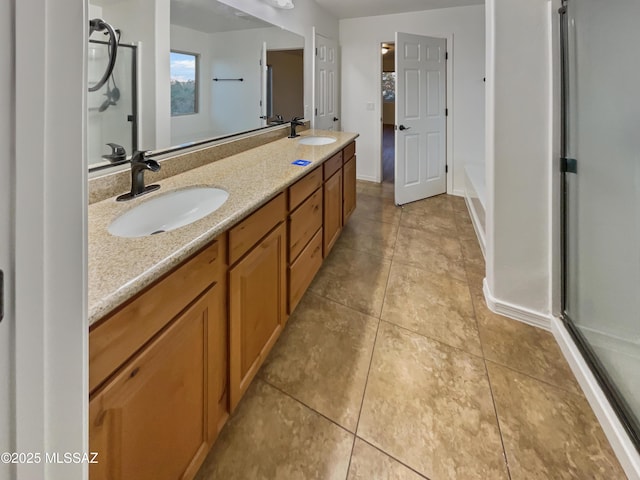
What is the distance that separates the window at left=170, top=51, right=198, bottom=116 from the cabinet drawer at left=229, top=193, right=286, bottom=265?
0.79 m

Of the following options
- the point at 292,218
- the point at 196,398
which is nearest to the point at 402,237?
the point at 292,218

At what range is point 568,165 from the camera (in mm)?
1718

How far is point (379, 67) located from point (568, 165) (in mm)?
3672

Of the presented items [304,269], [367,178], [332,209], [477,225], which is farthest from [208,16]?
[367,178]

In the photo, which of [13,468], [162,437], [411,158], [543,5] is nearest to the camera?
[13,468]

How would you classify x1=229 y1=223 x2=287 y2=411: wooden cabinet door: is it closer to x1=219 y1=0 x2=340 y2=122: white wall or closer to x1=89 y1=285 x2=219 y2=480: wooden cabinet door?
x1=89 y1=285 x2=219 y2=480: wooden cabinet door

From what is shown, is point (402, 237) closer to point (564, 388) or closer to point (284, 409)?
point (564, 388)

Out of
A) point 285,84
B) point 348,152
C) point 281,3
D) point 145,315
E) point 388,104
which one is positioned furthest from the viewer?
point 388,104

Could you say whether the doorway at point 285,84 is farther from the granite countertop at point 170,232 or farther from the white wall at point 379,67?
the white wall at point 379,67

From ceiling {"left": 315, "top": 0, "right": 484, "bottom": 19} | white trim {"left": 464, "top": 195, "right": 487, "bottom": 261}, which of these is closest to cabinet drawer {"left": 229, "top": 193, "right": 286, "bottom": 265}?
white trim {"left": 464, "top": 195, "right": 487, "bottom": 261}

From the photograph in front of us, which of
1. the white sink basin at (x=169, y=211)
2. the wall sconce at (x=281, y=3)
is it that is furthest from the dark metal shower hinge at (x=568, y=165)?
the wall sconce at (x=281, y=3)

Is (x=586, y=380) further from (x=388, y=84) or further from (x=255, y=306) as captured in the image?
(x=388, y=84)

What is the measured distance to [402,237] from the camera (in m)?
3.24

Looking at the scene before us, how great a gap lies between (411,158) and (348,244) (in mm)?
1773
